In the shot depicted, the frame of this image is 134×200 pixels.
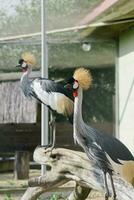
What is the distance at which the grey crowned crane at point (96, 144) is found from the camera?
4.17 metres

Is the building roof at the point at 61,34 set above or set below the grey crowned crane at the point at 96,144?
above

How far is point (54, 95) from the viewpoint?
561cm

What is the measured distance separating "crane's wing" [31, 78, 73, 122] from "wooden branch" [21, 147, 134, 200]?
0.41 meters

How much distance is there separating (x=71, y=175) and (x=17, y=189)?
9.49ft

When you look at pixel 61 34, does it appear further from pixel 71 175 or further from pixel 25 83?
pixel 71 175

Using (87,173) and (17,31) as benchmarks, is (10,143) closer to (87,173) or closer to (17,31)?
A: (17,31)

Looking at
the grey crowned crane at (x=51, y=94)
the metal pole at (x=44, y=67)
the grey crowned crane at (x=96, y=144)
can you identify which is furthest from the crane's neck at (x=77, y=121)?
the metal pole at (x=44, y=67)

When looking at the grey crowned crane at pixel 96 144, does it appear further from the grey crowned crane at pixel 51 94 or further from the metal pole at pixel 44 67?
the metal pole at pixel 44 67

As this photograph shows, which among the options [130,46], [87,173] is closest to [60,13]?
[130,46]

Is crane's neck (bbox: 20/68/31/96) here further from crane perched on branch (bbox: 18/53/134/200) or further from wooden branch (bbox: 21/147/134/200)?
crane perched on branch (bbox: 18/53/134/200)

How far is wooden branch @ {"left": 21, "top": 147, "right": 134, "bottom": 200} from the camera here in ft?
14.1

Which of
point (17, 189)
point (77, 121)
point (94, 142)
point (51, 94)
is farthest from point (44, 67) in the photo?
point (94, 142)

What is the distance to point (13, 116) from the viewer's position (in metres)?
8.74

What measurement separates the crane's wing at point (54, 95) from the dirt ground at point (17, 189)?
1128mm
